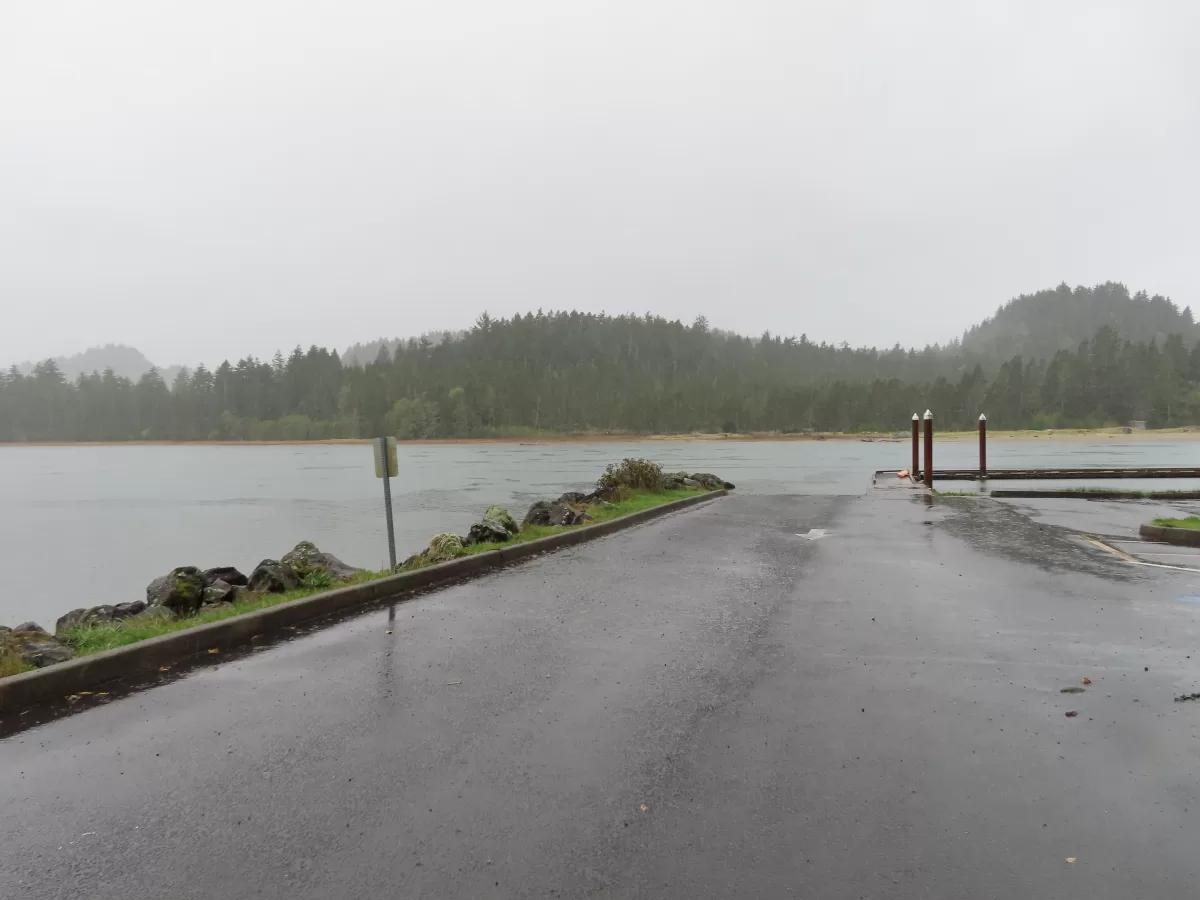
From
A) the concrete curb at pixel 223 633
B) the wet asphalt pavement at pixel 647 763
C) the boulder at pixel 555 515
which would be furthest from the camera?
the boulder at pixel 555 515

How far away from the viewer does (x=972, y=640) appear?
6527 mm

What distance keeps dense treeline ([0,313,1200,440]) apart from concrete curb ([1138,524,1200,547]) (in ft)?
443

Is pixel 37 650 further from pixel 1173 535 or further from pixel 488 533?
pixel 1173 535

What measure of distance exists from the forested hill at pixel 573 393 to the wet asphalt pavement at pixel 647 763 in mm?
141026

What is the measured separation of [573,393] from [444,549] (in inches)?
5601

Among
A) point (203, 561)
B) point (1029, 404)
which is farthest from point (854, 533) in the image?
point (1029, 404)

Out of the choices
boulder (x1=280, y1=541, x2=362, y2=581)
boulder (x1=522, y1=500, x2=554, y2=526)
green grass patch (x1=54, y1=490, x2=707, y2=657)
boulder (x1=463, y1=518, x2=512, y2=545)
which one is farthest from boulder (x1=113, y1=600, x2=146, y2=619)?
boulder (x1=522, y1=500, x2=554, y2=526)

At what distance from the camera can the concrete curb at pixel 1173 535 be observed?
1163cm

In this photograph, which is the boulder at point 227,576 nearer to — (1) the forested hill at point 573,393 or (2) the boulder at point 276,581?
(2) the boulder at point 276,581

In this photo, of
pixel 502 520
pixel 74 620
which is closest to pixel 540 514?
pixel 502 520

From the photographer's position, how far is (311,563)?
12.5m

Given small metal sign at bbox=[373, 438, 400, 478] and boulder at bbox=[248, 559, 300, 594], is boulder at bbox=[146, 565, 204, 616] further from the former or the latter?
A: small metal sign at bbox=[373, 438, 400, 478]

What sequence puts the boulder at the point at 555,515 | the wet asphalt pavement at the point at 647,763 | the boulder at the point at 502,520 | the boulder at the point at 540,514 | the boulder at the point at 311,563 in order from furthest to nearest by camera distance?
the boulder at the point at 540,514, the boulder at the point at 555,515, the boulder at the point at 502,520, the boulder at the point at 311,563, the wet asphalt pavement at the point at 647,763

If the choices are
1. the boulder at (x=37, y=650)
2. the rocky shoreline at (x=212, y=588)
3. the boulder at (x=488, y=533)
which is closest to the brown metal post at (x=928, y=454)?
the rocky shoreline at (x=212, y=588)
